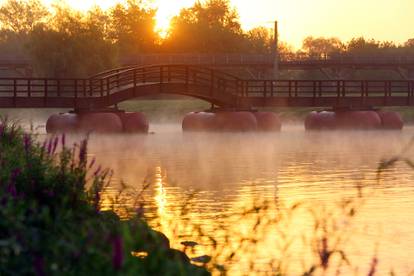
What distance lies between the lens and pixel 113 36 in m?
141

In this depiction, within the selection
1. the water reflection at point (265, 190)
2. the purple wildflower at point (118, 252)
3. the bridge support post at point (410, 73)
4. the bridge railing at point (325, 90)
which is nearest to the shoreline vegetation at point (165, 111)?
the bridge railing at point (325, 90)

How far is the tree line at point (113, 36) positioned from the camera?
3617 inches

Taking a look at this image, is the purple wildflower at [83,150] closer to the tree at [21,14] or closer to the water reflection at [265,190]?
the water reflection at [265,190]

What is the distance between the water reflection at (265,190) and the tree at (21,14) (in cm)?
12659

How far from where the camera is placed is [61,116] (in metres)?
56.4

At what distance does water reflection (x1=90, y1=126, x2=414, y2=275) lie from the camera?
40.7 ft

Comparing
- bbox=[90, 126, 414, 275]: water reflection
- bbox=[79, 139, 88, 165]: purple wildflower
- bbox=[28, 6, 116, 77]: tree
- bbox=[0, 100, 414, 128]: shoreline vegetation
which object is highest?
bbox=[28, 6, 116, 77]: tree

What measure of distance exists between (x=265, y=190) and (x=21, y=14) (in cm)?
15836

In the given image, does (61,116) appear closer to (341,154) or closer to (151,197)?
(341,154)

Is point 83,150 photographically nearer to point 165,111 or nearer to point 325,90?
point 165,111

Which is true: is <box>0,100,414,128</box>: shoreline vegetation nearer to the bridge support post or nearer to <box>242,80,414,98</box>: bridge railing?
<box>242,80,414,98</box>: bridge railing

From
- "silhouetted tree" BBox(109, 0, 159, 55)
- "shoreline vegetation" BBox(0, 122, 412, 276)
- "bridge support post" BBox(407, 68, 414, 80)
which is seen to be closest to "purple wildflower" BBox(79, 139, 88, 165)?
"shoreline vegetation" BBox(0, 122, 412, 276)

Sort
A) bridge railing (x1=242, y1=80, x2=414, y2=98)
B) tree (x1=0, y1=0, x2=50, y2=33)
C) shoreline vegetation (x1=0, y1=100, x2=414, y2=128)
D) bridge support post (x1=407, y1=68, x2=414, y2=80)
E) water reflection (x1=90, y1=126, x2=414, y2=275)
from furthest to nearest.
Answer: tree (x1=0, y1=0, x2=50, y2=33)
bridge support post (x1=407, y1=68, x2=414, y2=80)
shoreline vegetation (x1=0, y1=100, x2=414, y2=128)
bridge railing (x1=242, y1=80, x2=414, y2=98)
water reflection (x1=90, y1=126, x2=414, y2=275)

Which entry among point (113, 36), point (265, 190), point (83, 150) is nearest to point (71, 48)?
point (113, 36)
